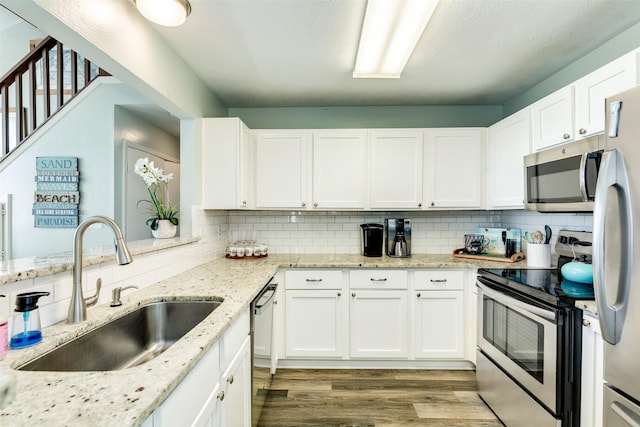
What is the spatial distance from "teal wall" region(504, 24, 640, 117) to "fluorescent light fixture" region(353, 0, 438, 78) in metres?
1.28

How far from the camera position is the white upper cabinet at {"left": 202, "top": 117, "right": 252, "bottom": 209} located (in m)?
2.60

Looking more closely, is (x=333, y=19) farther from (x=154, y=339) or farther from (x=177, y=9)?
(x=154, y=339)

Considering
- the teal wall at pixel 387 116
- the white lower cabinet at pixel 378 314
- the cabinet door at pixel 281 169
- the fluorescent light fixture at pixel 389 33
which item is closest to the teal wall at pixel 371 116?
the teal wall at pixel 387 116

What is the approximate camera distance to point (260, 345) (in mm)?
1854

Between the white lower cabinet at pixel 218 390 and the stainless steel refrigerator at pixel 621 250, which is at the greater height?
the stainless steel refrigerator at pixel 621 250

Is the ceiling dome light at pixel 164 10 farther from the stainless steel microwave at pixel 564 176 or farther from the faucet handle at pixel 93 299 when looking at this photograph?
the stainless steel microwave at pixel 564 176

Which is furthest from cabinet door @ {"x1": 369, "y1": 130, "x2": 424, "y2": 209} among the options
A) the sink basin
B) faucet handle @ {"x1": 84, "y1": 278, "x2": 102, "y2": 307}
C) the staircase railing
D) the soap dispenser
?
the staircase railing

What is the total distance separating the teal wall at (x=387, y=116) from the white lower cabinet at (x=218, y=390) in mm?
2213

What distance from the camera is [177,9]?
1441 mm

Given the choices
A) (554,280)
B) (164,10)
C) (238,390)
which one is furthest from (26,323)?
(554,280)

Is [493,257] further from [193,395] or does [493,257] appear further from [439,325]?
[193,395]

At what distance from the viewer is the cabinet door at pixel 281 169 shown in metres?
2.86

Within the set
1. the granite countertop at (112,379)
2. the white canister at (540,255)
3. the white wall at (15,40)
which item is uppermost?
the white wall at (15,40)

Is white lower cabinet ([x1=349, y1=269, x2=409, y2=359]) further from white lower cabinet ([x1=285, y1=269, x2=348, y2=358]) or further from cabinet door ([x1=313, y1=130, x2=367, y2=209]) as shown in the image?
cabinet door ([x1=313, y1=130, x2=367, y2=209])
